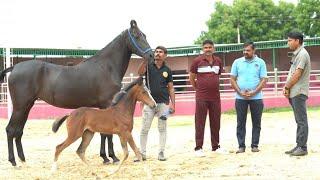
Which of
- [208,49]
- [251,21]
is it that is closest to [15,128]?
[208,49]

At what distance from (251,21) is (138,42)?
4687 centimetres

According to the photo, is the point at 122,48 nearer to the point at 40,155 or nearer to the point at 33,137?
the point at 40,155

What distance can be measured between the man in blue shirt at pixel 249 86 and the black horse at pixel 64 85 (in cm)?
181

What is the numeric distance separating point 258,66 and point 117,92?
2.63 meters

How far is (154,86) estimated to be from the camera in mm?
8969

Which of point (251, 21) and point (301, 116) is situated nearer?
point (301, 116)

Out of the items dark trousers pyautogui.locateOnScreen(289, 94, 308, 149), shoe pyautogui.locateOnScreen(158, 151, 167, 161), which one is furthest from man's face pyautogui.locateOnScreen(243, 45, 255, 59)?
shoe pyautogui.locateOnScreen(158, 151, 167, 161)

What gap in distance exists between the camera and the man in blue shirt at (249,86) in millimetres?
9484

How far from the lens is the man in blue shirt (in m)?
9.48

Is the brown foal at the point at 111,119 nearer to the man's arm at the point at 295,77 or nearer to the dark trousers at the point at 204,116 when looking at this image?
the dark trousers at the point at 204,116

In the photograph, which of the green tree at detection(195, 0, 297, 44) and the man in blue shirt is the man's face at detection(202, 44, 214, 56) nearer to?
the man in blue shirt

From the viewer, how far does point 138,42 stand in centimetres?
A: 890

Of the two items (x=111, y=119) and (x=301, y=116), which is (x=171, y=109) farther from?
(x=301, y=116)

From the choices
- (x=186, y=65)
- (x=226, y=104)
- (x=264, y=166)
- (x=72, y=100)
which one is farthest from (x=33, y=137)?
(x=186, y=65)
